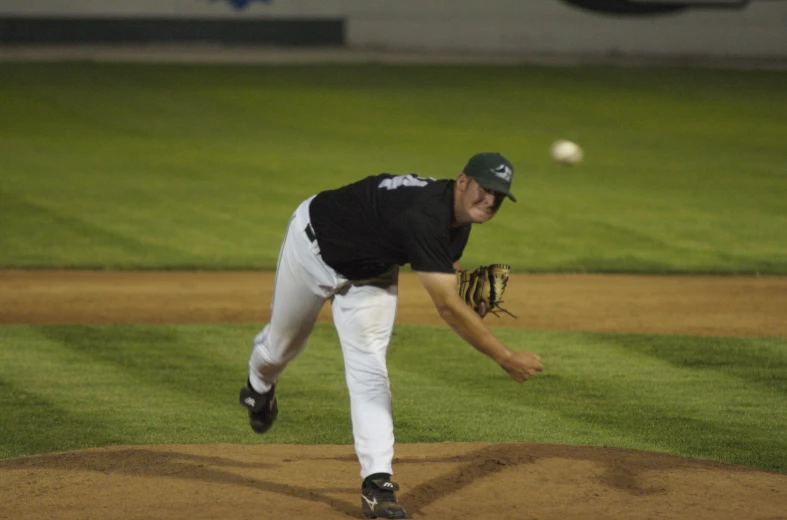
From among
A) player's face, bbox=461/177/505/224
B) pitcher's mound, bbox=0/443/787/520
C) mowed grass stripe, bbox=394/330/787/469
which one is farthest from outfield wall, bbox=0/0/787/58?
player's face, bbox=461/177/505/224

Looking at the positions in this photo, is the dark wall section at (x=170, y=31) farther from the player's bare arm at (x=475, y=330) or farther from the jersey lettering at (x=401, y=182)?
the player's bare arm at (x=475, y=330)

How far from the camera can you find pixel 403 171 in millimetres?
16672

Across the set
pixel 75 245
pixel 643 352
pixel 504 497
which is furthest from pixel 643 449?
pixel 75 245

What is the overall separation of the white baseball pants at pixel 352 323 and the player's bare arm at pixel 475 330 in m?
0.47

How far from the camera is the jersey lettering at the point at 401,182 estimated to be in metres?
5.19

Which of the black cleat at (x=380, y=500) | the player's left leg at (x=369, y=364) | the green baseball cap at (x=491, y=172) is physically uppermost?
the green baseball cap at (x=491, y=172)

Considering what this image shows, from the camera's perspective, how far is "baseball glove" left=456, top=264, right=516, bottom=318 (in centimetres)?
534

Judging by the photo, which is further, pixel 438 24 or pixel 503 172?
pixel 438 24

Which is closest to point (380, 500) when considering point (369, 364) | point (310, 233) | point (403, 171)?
point (369, 364)

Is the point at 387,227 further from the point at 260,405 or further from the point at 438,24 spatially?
the point at 438,24

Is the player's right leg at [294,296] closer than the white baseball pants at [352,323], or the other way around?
the white baseball pants at [352,323]

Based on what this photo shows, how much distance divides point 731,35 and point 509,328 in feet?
60.2

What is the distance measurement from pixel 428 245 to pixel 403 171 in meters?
11.8

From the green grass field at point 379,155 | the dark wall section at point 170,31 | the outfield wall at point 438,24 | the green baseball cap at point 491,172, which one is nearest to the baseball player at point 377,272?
the green baseball cap at point 491,172
